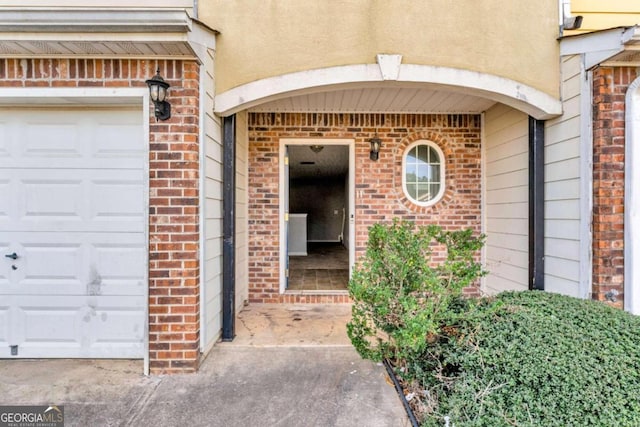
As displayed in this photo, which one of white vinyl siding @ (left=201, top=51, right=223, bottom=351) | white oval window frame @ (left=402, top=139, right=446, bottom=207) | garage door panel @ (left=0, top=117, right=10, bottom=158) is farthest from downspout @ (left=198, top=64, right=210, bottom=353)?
white oval window frame @ (left=402, top=139, right=446, bottom=207)

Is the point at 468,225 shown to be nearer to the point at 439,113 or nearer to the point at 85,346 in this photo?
the point at 439,113

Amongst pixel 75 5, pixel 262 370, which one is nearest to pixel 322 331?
pixel 262 370

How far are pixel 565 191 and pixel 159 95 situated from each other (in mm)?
3793

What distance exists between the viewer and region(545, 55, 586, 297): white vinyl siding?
296cm

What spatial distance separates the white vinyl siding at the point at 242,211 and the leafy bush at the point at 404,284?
2144mm

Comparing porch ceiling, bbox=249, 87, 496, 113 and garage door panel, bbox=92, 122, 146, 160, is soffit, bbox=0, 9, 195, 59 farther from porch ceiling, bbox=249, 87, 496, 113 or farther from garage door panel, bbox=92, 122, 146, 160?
porch ceiling, bbox=249, 87, 496, 113

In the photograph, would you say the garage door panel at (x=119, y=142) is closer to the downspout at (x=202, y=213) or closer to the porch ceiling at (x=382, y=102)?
the downspout at (x=202, y=213)

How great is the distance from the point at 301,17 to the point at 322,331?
3.23m

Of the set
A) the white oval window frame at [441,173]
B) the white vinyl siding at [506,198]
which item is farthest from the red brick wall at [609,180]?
the white oval window frame at [441,173]

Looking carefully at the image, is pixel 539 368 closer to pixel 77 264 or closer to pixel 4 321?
pixel 77 264

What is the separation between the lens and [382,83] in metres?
3.08

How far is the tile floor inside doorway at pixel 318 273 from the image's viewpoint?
4859 millimetres

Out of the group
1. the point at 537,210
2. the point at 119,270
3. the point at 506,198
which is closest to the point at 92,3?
the point at 119,270

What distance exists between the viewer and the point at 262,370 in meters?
2.71
